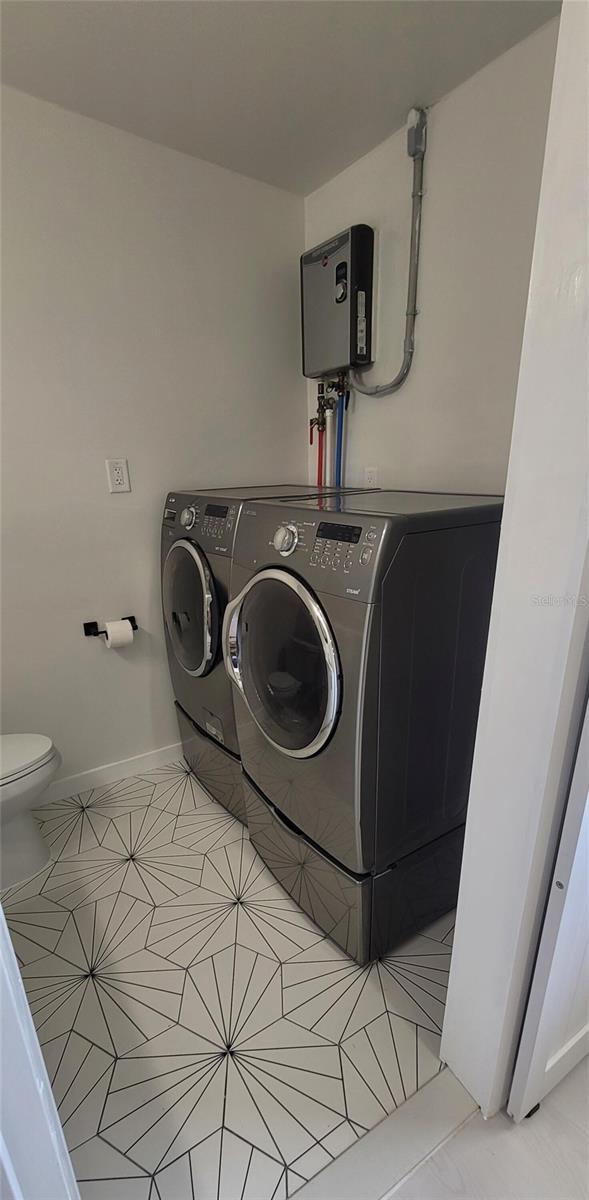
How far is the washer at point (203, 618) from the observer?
1501mm

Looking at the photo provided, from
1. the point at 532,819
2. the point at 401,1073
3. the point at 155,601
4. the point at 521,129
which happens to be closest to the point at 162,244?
the point at 521,129

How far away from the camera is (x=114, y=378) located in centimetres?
172

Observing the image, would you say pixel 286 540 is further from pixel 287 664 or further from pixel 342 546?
pixel 287 664

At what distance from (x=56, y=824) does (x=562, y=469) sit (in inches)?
76.7

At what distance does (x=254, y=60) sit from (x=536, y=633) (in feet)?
5.29

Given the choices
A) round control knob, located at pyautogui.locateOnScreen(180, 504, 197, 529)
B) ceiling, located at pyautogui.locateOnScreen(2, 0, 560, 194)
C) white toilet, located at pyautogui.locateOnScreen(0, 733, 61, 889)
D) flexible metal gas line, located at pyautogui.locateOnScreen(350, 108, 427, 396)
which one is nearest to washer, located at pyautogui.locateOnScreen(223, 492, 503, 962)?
round control knob, located at pyautogui.locateOnScreen(180, 504, 197, 529)

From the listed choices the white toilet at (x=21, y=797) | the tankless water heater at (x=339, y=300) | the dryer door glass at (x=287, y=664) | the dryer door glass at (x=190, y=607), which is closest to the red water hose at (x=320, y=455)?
the tankless water heater at (x=339, y=300)

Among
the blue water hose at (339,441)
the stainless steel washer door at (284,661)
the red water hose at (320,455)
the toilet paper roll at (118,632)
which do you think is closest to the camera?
the stainless steel washer door at (284,661)

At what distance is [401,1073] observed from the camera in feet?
3.40

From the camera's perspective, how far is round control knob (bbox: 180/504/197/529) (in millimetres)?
1626

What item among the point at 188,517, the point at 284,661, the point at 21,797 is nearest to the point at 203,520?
the point at 188,517

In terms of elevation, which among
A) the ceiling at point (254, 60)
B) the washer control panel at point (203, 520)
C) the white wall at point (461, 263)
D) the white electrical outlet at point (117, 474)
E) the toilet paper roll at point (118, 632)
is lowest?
the toilet paper roll at point (118, 632)

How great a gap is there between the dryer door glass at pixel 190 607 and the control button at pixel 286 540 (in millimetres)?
425

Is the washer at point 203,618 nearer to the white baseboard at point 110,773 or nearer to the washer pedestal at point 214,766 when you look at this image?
the washer pedestal at point 214,766
